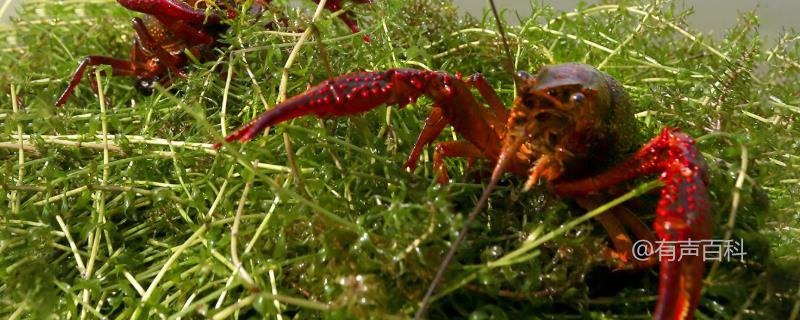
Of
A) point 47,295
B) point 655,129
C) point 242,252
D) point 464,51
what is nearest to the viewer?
point 47,295

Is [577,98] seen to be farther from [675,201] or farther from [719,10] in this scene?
[719,10]

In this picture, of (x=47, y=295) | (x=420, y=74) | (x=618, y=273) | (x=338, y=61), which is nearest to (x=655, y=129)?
(x=618, y=273)

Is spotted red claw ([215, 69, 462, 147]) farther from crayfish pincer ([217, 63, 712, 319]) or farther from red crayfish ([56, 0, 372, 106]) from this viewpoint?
red crayfish ([56, 0, 372, 106])

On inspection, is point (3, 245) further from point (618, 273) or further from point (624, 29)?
point (624, 29)

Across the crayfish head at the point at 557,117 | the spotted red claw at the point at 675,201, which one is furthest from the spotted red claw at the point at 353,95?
the spotted red claw at the point at 675,201

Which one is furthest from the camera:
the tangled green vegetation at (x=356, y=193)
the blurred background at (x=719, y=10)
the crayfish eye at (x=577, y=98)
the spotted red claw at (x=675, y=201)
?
the blurred background at (x=719, y=10)

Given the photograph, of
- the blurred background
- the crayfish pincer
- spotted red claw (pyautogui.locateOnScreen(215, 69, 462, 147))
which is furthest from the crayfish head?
the blurred background

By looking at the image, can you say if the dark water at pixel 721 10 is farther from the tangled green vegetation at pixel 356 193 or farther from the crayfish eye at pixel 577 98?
the crayfish eye at pixel 577 98
